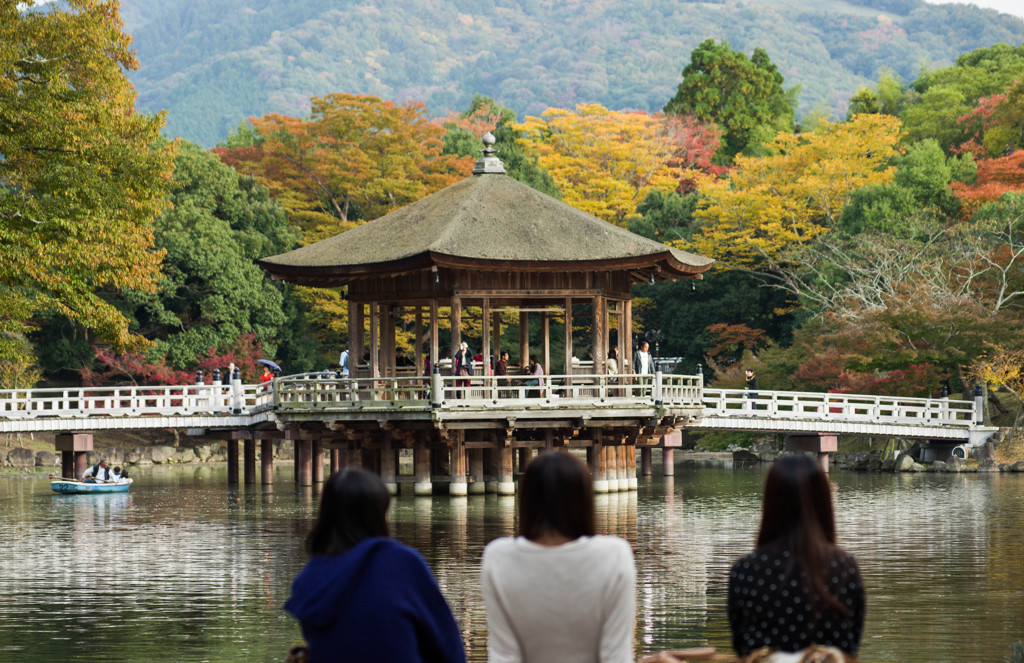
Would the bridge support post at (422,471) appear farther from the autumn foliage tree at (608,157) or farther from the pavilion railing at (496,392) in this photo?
the autumn foliage tree at (608,157)

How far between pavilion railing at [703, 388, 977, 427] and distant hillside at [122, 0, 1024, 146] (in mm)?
133282

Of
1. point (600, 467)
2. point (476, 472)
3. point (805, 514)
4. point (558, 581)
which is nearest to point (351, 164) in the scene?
point (476, 472)

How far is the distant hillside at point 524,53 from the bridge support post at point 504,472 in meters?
142

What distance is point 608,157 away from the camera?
6056cm

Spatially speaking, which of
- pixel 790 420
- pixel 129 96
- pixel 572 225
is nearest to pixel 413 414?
pixel 572 225

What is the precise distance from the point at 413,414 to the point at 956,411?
52.8 feet

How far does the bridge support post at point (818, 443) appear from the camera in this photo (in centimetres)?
3303

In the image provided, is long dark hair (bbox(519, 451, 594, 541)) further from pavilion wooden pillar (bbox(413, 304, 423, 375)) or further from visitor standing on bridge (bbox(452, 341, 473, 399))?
pavilion wooden pillar (bbox(413, 304, 423, 375))

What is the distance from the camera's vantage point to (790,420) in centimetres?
3269

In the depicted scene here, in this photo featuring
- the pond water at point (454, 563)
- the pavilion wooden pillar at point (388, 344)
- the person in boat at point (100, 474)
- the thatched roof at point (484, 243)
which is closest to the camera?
the pond water at point (454, 563)

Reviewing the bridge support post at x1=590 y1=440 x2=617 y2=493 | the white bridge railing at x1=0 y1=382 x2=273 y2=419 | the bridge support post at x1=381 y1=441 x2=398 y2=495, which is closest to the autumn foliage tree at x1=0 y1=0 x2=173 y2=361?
the bridge support post at x1=381 y1=441 x2=398 y2=495

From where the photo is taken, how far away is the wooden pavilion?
27.8 meters

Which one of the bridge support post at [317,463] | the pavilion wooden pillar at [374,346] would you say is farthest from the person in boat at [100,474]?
the pavilion wooden pillar at [374,346]

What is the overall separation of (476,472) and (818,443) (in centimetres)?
916
